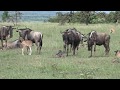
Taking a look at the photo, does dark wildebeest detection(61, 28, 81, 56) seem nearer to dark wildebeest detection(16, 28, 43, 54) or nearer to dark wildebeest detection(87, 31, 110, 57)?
dark wildebeest detection(87, 31, 110, 57)

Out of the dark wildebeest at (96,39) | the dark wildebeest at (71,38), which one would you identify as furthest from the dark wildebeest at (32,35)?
the dark wildebeest at (96,39)

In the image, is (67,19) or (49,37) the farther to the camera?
(67,19)

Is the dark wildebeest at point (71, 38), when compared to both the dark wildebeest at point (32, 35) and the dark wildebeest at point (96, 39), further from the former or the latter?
the dark wildebeest at point (32, 35)

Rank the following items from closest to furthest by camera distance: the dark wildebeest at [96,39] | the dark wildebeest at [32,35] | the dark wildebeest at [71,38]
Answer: the dark wildebeest at [96,39] → the dark wildebeest at [71,38] → the dark wildebeest at [32,35]

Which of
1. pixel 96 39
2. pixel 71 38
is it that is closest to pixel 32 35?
pixel 71 38

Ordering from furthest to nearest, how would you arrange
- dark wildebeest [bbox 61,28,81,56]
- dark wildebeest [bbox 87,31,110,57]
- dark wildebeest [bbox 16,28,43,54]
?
1. dark wildebeest [bbox 16,28,43,54]
2. dark wildebeest [bbox 61,28,81,56]
3. dark wildebeest [bbox 87,31,110,57]

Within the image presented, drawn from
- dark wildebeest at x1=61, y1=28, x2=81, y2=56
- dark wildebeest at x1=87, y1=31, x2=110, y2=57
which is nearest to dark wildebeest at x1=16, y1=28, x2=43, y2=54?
dark wildebeest at x1=61, y1=28, x2=81, y2=56

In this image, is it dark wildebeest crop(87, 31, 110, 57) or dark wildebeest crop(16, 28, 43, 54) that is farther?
dark wildebeest crop(16, 28, 43, 54)

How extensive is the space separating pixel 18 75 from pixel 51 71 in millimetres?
1168

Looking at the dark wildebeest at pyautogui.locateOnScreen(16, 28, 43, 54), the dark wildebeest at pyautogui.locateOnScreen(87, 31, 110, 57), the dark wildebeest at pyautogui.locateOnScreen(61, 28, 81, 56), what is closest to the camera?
the dark wildebeest at pyautogui.locateOnScreen(87, 31, 110, 57)

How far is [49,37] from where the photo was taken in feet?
64.4

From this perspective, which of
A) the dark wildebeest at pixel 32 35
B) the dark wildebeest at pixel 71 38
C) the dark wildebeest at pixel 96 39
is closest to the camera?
the dark wildebeest at pixel 96 39
